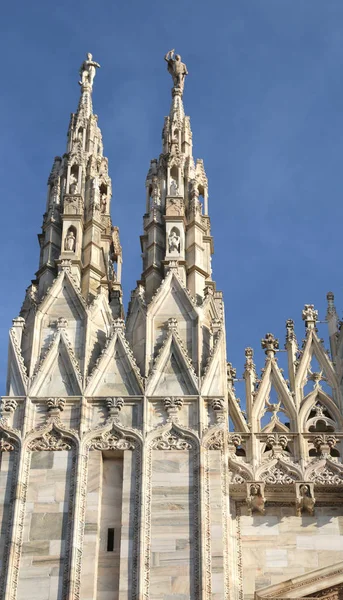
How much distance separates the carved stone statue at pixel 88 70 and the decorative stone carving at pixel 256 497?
433 inches

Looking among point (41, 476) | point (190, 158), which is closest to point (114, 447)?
point (41, 476)

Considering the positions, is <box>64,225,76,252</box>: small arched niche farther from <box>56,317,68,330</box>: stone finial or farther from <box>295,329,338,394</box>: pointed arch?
<box>295,329,338,394</box>: pointed arch

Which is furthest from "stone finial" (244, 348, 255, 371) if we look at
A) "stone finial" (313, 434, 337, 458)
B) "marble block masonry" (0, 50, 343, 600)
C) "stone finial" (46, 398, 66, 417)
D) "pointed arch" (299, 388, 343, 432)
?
"stone finial" (46, 398, 66, 417)

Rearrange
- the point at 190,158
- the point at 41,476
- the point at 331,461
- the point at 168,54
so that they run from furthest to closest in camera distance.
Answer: the point at 168,54
the point at 190,158
the point at 331,461
the point at 41,476

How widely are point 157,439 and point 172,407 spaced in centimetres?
62

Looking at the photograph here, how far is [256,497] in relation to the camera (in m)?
20.9

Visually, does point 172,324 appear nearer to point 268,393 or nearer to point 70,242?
point 268,393

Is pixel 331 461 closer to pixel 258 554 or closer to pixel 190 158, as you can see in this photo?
pixel 258 554

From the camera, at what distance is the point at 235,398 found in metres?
22.5

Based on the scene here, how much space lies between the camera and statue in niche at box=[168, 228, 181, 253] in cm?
2331

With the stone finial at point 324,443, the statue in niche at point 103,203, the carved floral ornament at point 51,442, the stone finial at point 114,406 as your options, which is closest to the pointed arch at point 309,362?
the stone finial at point 324,443

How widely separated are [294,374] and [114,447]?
14.0 ft

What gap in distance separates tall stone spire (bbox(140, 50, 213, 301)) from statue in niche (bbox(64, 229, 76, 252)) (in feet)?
4.58

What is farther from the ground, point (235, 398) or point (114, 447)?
point (235, 398)
